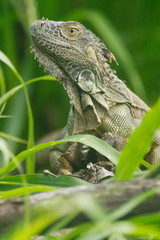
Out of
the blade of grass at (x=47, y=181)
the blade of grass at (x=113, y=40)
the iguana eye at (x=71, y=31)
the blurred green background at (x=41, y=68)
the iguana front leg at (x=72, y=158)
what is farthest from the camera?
the blurred green background at (x=41, y=68)

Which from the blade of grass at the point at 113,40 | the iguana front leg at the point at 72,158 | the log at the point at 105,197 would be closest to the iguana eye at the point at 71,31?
the blade of grass at the point at 113,40

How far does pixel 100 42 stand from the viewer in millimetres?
5098

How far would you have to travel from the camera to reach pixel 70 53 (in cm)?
497

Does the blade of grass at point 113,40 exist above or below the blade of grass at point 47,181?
above

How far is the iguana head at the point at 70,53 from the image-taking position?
4898 mm

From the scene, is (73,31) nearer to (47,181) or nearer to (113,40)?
(113,40)

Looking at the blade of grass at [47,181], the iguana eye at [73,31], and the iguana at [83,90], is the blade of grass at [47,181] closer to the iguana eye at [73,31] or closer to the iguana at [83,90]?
the iguana at [83,90]

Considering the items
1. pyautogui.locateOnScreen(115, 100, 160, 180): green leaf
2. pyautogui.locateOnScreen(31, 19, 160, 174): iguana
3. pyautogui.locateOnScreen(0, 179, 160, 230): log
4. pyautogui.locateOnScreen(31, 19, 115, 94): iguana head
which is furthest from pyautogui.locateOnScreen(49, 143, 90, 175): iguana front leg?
pyautogui.locateOnScreen(0, 179, 160, 230): log

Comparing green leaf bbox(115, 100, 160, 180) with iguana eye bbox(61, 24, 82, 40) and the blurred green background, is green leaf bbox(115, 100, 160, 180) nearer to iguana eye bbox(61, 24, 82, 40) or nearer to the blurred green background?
iguana eye bbox(61, 24, 82, 40)

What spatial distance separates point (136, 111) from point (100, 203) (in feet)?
8.76

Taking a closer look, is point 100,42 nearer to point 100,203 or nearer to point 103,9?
point 100,203

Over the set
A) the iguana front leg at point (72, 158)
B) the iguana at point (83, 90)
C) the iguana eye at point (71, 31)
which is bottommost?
the iguana front leg at point (72, 158)

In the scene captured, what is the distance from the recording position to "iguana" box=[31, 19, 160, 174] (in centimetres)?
479

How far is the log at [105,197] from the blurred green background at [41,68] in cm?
542
